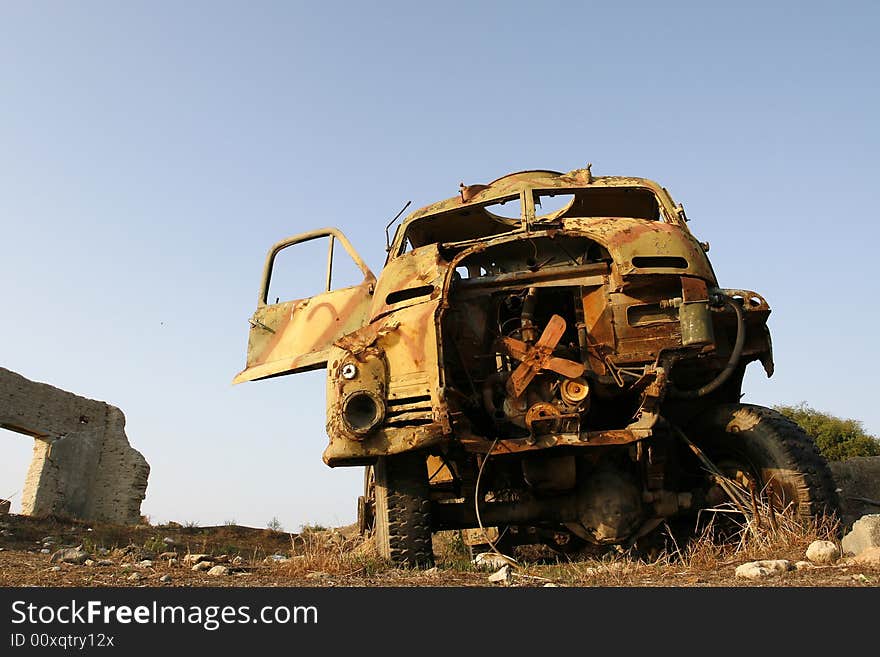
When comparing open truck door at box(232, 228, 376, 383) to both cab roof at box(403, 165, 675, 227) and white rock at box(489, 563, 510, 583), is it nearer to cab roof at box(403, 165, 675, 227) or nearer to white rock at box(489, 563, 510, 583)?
cab roof at box(403, 165, 675, 227)

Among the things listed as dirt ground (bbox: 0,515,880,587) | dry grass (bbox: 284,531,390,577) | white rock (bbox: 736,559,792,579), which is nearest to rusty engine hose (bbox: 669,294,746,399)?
dirt ground (bbox: 0,515,880,587)

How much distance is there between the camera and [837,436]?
15453 millimetres

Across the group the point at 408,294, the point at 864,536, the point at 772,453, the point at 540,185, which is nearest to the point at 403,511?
the point at 408,294

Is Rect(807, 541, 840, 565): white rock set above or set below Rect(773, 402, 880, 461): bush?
below

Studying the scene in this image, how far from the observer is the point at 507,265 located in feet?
21.6

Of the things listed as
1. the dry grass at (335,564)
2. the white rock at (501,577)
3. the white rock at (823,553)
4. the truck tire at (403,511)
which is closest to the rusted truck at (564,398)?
the truck tire at (403,511)

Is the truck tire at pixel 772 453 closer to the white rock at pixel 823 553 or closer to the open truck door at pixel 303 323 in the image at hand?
the white rock at pixel 823 553

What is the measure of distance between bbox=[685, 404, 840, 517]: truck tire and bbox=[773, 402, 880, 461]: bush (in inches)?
389

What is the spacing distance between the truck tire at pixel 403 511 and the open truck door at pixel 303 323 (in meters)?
1.74

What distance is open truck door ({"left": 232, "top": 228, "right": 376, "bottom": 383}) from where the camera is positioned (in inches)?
271

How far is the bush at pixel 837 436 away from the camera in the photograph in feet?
48.6

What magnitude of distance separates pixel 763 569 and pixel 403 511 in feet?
7.33

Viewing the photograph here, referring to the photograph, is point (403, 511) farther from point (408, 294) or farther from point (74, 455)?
point (74, 455)

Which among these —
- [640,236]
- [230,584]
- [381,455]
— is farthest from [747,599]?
[640,236]
